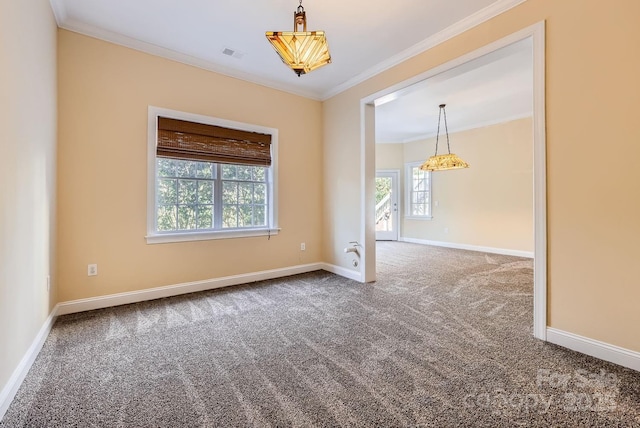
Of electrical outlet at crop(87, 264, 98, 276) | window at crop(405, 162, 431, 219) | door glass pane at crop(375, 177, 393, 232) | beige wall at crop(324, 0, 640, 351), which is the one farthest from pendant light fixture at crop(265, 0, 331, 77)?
door glass pane at crop(375, 177, 393, 232)

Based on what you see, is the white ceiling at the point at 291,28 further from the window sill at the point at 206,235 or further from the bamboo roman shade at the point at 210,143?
the window sill at the point at 206,235

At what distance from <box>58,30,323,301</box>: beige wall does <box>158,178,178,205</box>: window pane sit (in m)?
0.20

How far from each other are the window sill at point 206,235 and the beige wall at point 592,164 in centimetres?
328

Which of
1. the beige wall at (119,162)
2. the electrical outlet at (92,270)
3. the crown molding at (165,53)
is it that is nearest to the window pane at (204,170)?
the beige wall at (119,162)

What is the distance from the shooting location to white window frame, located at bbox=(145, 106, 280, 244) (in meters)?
3.31

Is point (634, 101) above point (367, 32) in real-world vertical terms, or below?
below

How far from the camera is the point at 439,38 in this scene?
3.01 meters

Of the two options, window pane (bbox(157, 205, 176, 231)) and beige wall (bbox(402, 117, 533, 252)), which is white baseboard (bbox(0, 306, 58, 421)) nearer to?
window pane (bbox(157, 205, 176, 231))

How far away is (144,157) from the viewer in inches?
129

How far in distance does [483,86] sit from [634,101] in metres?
2.84

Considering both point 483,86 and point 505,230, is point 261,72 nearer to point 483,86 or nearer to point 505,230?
point 483,86

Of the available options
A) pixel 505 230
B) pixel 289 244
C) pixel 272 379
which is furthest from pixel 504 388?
pixel 505 230

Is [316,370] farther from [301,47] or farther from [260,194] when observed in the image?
[260,194]

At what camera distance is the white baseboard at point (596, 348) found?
1.91 meters
